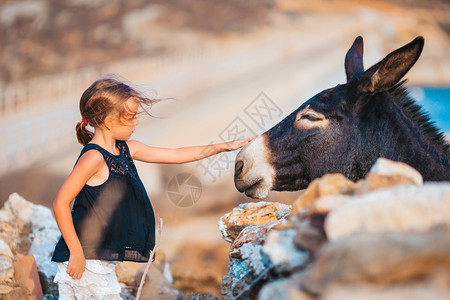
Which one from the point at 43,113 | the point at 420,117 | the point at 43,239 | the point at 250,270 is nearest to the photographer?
the point at 250,270

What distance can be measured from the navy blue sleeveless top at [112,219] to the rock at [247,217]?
732 mm

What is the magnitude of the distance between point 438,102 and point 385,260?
991cm

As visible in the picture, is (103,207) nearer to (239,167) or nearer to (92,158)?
(92,158)

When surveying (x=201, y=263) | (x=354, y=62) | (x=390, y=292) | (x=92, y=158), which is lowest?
(x=390, y=292)

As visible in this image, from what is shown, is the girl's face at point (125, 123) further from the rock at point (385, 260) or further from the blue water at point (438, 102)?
the blue water at point (438, 102)

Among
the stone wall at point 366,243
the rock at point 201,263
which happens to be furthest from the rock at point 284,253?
the rock at point 201,263

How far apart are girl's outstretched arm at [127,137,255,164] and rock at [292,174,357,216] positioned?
107 cm

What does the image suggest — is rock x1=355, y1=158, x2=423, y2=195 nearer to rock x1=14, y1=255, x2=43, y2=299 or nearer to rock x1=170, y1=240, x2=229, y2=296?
rock x1=14, y1=255, x2=43, y2=299

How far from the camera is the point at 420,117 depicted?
2.58 metres

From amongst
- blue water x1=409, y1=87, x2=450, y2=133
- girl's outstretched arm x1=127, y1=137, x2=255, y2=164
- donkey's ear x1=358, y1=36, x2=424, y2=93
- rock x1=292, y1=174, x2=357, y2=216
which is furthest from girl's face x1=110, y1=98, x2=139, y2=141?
blue water x1=409, y1=87, x2=450, y2=133

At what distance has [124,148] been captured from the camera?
99.3 inches

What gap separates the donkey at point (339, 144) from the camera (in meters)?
2.44

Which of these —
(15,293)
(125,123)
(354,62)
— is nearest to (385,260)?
(125,123)

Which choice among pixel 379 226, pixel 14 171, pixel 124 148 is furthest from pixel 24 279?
pixel 14 171
